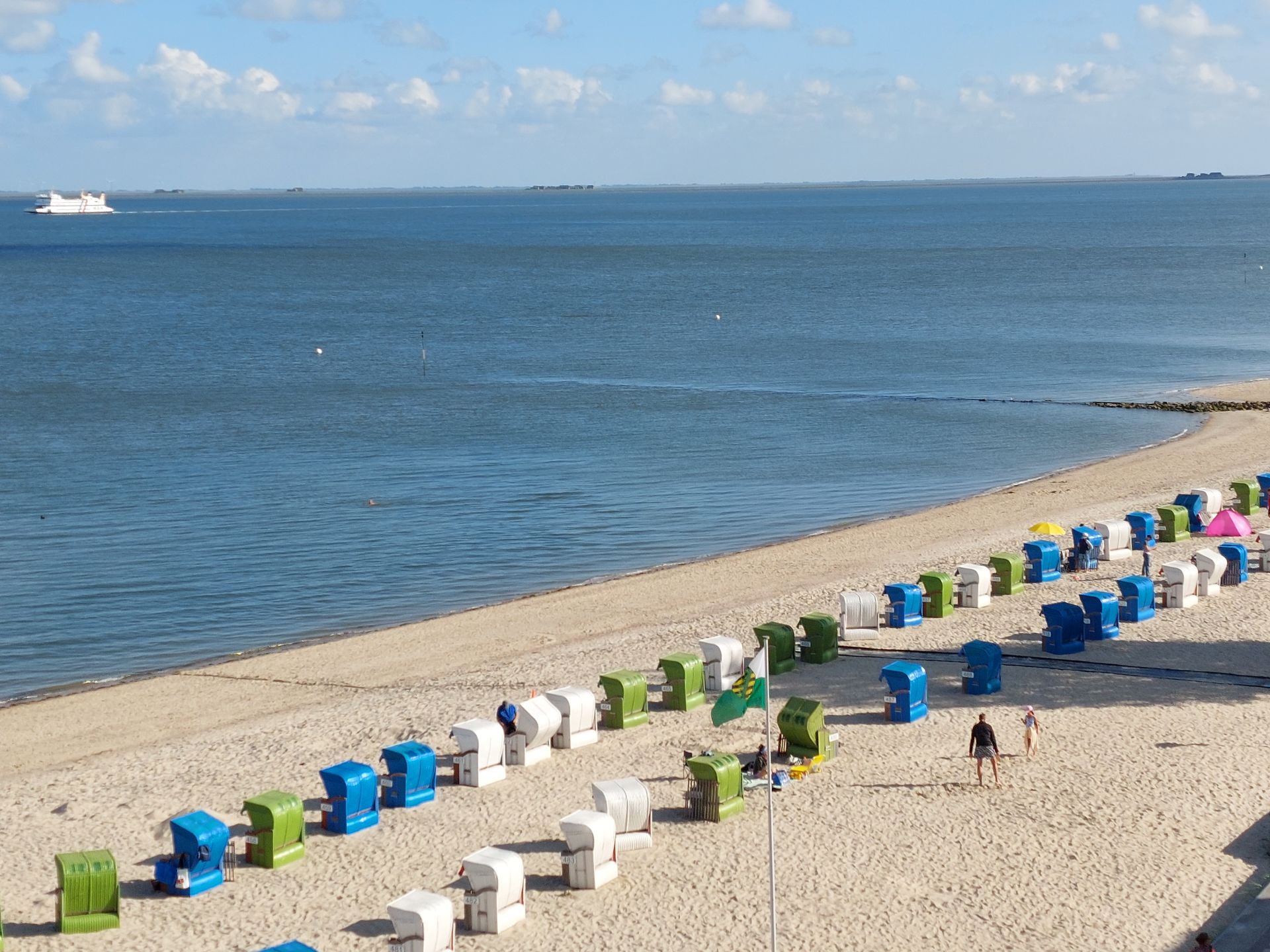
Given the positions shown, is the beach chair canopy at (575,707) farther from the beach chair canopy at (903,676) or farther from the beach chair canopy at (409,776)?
the beach chair canopy at (903,676)

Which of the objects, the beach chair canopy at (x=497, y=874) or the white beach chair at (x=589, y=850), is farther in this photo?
the white beach chair at (x=589, y=850)

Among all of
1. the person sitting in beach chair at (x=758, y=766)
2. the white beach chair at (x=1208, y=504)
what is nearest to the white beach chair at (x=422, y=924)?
the person sitting in beach chair at (x=758, y=766)

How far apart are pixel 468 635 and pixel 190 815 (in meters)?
13.5

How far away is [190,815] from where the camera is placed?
58.0 ft

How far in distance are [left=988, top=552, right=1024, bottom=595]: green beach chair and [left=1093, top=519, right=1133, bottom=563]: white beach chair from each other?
9.20 feet

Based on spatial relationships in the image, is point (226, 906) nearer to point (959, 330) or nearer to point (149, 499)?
point (149, 499)

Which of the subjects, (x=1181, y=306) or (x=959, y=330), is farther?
(x=1181, y=306)

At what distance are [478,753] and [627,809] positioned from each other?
314 centimetres

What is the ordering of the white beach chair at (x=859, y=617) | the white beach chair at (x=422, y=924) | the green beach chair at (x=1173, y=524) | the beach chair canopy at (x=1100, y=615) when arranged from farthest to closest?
→ the green beach chair at (x=1173, y=524)
the white beach chair at (x=859, y=617)
the beach chair canopy at (x=1100, y=615)
the white beach chair at (x=422, y=924)

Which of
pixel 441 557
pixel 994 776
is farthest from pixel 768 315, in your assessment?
pixel 994 776

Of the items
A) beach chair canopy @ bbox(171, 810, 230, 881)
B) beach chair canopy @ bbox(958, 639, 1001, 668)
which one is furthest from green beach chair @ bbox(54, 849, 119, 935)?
beach chair canopy @ bbox(958, 639, 1001, 668)

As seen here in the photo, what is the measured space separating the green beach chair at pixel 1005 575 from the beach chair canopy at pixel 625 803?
14.2m

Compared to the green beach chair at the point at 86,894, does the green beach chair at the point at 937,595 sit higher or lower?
higher

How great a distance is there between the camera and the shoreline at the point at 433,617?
28938mm
